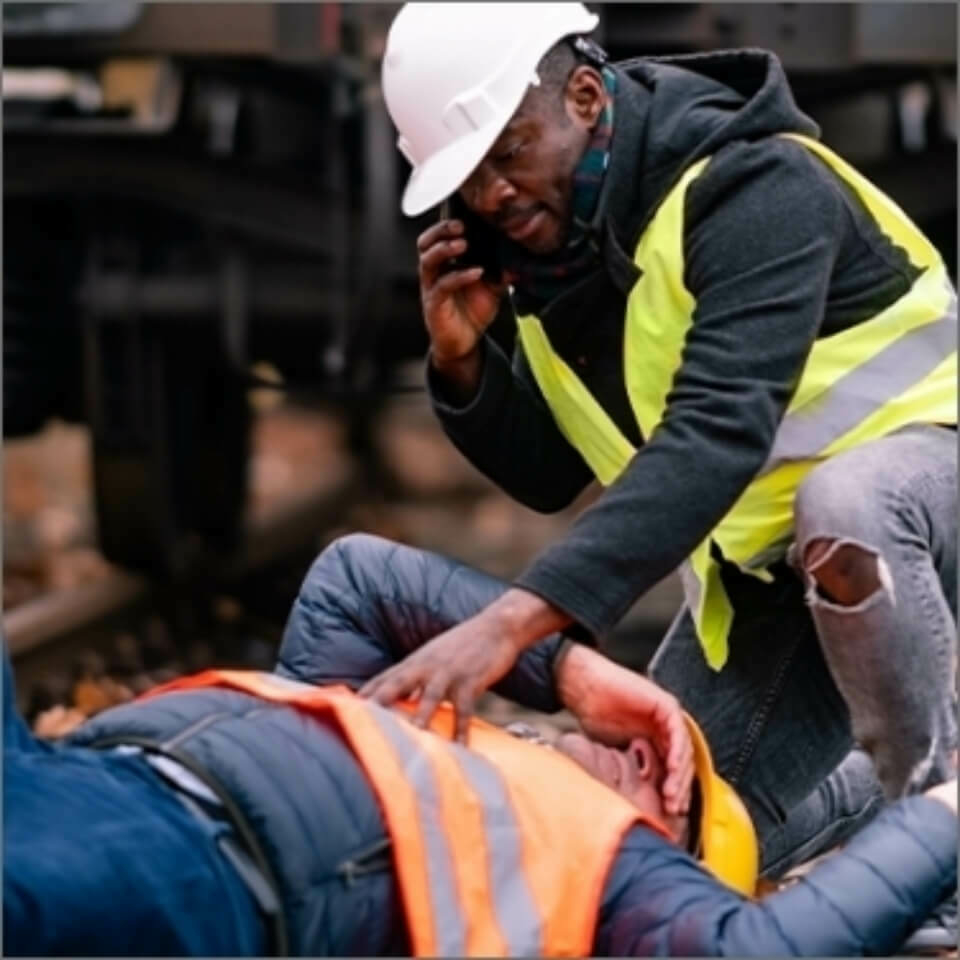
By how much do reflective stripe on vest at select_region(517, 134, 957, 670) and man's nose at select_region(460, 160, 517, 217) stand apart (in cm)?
22

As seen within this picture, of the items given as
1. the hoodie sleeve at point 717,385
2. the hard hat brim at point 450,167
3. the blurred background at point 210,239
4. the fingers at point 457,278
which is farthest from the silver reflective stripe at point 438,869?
the blurred background at point 210,239

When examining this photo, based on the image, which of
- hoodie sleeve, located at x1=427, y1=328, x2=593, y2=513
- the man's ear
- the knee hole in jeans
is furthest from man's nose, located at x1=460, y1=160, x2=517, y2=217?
the knee hole in jeans

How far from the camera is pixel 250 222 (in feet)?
28.2

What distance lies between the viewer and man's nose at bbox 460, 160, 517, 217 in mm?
3895

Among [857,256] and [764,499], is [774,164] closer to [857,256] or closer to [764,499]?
[857,256]

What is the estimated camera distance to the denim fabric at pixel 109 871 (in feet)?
10.4

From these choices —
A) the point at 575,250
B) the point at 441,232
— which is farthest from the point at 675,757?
the point at 441,232

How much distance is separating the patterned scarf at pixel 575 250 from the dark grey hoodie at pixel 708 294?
0.6 inches

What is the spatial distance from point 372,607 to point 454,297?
0.49 metres

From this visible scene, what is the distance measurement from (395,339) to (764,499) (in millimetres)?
4795

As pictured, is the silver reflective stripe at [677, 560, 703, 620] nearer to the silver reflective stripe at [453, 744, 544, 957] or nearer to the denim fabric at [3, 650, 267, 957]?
the silver reflective stripe at [453, 744, 544, 957]

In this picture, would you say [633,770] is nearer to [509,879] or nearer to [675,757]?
[675,757]

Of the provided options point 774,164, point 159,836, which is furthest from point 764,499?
point 159,836

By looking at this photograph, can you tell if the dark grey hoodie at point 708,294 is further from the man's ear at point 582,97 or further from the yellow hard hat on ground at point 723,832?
the yellow hard hat on ground at point 723,832
